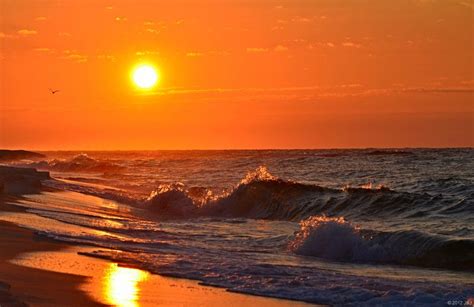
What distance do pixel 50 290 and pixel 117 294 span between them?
952 mm

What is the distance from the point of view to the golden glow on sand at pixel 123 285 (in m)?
10.4

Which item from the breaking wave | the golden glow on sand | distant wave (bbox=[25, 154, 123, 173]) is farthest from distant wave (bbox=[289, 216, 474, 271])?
distant wave (bbox=[25, 154, 123, 173])

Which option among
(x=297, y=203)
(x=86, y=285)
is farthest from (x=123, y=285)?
(x=297, y=203)

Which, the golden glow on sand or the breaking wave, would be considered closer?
the golden glow on sand

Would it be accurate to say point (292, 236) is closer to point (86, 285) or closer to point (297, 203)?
point (86, 285)

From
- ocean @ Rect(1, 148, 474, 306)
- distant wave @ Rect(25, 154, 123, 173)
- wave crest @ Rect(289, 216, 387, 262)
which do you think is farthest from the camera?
distant wave @ Rect(25, 154, 123, 173)

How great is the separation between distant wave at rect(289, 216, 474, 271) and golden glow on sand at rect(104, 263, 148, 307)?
490 centimetres

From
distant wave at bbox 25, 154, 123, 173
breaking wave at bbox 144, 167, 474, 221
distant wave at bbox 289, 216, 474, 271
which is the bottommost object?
distant wave at bbox 289, 216, 474, 271

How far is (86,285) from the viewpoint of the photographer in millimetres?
11227

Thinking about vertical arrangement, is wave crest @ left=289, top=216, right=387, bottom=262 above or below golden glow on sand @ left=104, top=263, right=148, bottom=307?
above

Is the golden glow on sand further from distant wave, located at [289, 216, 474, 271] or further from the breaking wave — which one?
the breaking wave

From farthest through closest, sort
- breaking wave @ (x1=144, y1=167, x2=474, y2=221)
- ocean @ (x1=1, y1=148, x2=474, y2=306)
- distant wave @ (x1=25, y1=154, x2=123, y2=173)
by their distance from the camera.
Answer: distant wave @ (x1=25, y1=154, x2=123, y2=173) → breaking wave @ (x1=144, y1=167, x2=474, y2=221) → ocean @ (x1=1, y1=148, x2=474, y2=306)

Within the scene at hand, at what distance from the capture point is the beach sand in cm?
1011

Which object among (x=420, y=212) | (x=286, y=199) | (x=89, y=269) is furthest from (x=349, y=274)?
(x=286, y=199)
